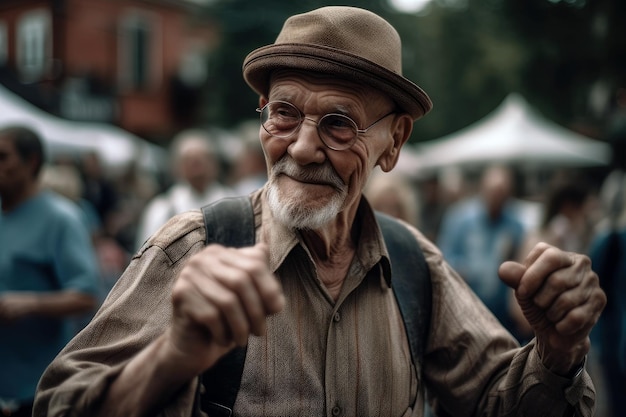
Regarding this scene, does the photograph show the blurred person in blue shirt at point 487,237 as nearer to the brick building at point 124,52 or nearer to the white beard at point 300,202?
the white beard at point 300,202

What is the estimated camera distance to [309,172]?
2.03 meters

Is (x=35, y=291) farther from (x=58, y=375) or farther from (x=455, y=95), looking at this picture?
(x=455, y=95)

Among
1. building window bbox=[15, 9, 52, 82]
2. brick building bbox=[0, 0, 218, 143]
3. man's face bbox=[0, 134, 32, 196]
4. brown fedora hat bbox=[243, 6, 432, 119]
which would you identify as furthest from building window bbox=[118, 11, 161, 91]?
brown fedora hat bbox=[243, 6, 432, 119]

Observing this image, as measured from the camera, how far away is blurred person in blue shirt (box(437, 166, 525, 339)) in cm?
616

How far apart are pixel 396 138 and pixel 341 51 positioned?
464 millimetres

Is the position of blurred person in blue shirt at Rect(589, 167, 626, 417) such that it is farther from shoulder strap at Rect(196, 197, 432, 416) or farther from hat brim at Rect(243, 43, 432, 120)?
hat brim at Rect(243, 43, 432, 120)

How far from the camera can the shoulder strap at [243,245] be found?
1842mm

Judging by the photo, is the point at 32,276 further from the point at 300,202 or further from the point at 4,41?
the point at 4,41

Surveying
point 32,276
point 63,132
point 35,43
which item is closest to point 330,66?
point 32,276

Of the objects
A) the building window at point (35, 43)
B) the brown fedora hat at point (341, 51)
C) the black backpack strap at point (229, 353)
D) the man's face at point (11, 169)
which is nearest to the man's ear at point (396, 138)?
the brown fedora hat at point (341, 51)

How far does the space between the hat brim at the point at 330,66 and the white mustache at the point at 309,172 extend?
27 centimetres

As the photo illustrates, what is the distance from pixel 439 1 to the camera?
32281mm

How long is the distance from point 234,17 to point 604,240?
22934 millimetres

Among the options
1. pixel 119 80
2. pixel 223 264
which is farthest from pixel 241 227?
pixel 119 80
